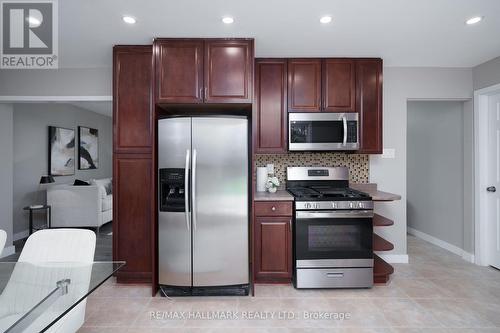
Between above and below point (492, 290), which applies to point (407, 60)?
above

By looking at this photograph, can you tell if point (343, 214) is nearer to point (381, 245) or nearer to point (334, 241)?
point (334, 241)

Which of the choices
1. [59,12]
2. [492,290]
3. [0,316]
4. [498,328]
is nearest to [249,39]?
[59,12]

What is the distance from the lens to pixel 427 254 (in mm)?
3580

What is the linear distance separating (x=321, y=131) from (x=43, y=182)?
4.71 metres

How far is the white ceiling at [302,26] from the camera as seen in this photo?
2018 mm

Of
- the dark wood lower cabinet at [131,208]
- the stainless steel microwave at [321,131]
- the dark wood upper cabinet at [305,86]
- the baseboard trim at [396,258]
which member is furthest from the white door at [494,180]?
the dark wood lower cabinet at [131,208]

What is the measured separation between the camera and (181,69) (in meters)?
2.51

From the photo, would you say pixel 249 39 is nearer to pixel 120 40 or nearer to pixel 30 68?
pixel 120 40

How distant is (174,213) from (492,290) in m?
3.22

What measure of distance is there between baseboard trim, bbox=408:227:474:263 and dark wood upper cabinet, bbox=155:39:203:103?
12.6ft

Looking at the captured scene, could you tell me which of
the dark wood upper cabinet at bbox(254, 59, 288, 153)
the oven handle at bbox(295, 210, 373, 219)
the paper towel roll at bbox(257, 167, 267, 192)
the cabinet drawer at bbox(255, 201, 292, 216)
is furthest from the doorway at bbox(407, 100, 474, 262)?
the cabinet drawer at bbox(255, 201, 292, 216)
